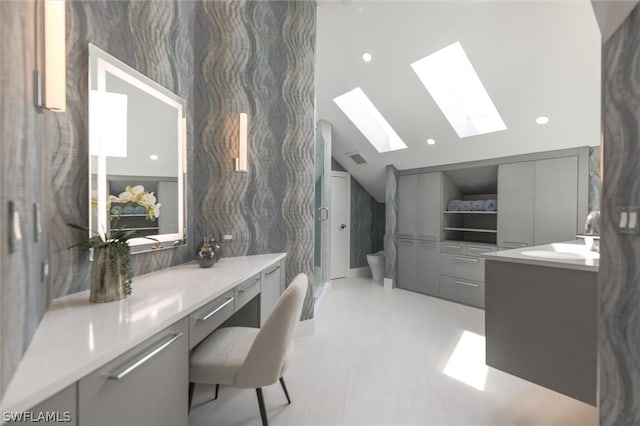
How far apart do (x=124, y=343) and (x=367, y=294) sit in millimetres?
3710

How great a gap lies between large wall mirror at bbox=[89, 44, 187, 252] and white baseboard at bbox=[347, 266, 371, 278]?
371 centimetres

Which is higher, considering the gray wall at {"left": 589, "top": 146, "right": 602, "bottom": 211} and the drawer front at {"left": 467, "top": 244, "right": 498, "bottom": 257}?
the gray wall at {"left": 589, "top": 146, "right": 602, "bottom": 211}

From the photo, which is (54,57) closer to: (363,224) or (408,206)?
(408,206)

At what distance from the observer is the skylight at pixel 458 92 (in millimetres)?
2959

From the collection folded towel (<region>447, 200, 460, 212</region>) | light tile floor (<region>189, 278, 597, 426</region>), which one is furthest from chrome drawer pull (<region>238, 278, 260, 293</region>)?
folded towel (<region>447, 200, 460, 212</region>)

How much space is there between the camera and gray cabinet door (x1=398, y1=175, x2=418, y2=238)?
4.34 meters

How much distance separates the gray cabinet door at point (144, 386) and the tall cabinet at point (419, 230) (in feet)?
12.1

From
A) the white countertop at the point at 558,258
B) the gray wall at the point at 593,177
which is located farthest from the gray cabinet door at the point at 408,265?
the white countertop at the point at 558,258

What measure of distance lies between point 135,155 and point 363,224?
437 cm

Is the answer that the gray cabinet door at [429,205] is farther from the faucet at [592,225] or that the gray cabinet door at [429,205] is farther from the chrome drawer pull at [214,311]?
the chrome drawer pull at [214,311]

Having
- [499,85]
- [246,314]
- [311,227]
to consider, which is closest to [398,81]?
[499,85]

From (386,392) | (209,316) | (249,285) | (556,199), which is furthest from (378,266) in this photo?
(209,316)

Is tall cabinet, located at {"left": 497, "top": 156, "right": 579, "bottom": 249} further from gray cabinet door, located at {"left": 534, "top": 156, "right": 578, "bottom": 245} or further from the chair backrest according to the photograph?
the chair backrest

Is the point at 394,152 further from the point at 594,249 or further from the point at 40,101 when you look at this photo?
the point at 40,101
